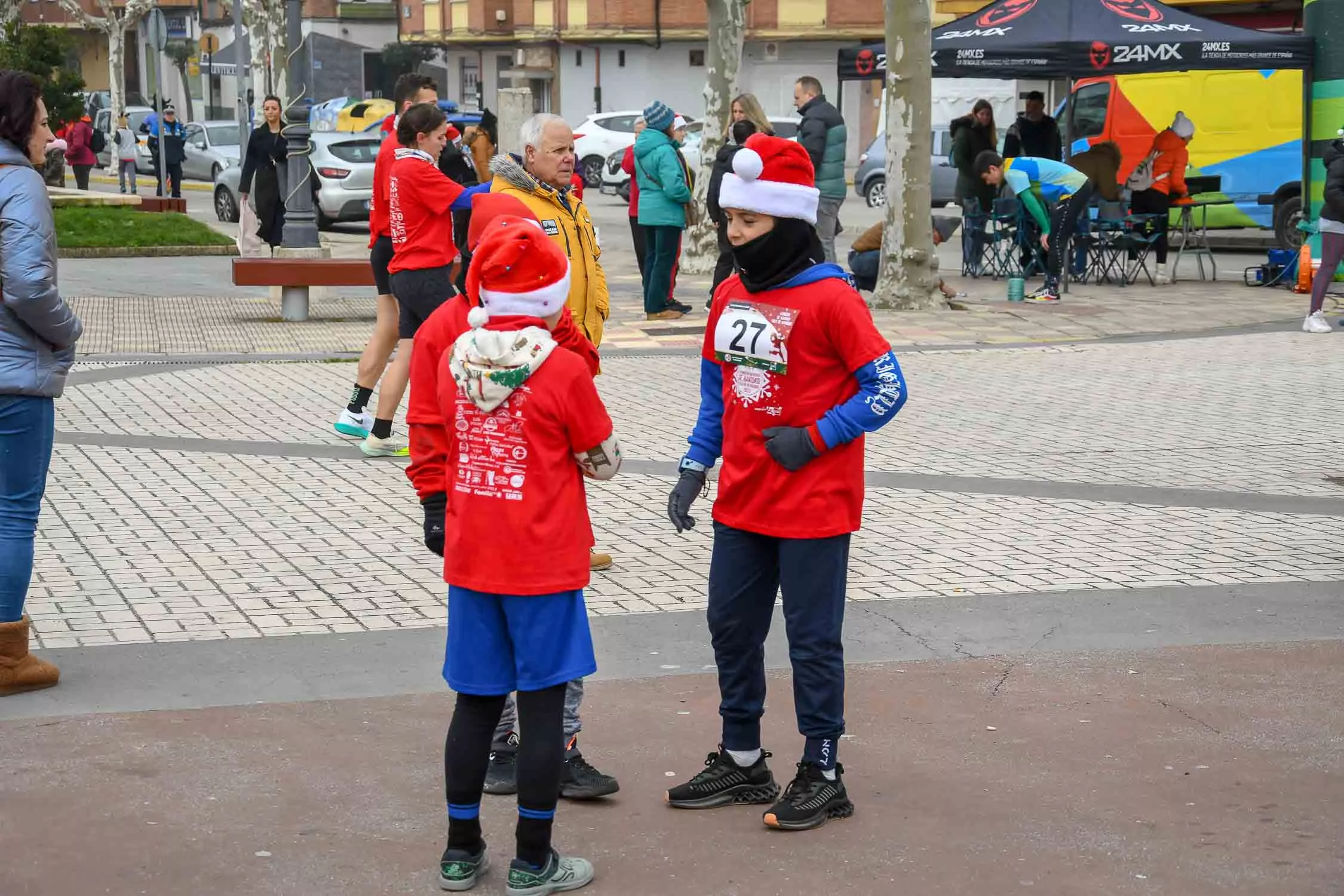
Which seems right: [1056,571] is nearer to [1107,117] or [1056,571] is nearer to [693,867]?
[693,867]

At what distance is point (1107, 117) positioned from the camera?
2289 cm

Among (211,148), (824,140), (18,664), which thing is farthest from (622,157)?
(18,664)

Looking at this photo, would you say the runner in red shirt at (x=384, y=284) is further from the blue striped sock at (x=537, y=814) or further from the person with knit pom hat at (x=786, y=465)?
the blue striped sock at (x=537, y=814)

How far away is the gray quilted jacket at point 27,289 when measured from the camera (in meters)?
5.25

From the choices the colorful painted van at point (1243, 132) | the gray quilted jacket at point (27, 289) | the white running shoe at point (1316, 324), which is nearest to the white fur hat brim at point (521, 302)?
the gray quilted jacket at point (27, 289)

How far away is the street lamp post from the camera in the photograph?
1702 cm

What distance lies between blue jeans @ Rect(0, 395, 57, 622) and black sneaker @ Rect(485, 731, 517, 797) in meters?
1.73

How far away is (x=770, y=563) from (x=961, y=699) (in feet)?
4.02

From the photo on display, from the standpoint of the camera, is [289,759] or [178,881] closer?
[178,881]

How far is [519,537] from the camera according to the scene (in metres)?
3.99

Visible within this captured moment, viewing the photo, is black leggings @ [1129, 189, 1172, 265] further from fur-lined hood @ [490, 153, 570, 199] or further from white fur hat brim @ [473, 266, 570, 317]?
white fur hat brim @ [473, 266, 570, 317]

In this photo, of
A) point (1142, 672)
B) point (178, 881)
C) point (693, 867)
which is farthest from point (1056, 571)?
point (178, 881)

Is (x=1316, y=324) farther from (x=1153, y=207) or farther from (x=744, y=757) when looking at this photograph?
(x=744, y=757)

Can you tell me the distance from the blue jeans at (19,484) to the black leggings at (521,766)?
2.05 metres
